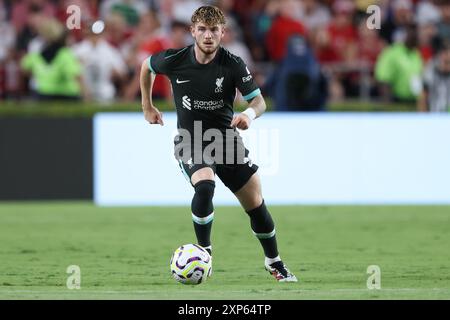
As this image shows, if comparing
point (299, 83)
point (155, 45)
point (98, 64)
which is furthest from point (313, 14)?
point (98, 64)

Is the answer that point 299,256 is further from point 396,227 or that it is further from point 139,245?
point 396,227

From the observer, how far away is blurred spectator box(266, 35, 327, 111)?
17.6 metres

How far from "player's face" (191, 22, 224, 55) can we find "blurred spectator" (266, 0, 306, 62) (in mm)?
9565

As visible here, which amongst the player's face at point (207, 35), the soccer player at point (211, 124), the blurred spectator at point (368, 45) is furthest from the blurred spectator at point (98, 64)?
the player's face at point (207, 35)

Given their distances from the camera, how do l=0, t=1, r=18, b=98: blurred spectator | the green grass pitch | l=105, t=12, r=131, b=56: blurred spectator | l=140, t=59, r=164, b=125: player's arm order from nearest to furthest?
the green grass pitch < l=140, t=59, r=164, b=125: player's arm < l=0, t=1, r=18, b=98: blurred spectator < l=105, t=12, r=131, b=56: blurred spectator

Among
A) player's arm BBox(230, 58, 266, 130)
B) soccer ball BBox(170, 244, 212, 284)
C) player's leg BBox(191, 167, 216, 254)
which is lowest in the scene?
soccer ball BBox(170, 244, 212, 284)

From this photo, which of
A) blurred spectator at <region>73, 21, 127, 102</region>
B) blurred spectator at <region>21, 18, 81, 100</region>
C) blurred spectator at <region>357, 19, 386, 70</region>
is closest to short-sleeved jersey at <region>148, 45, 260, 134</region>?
blurred spectator at <region>21, 18, 81, 100</region>

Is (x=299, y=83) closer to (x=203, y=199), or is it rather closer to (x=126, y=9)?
(x=126, y=9)

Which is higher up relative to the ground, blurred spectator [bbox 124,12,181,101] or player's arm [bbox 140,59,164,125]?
blurred spectator [bbox 124,12,181,101]

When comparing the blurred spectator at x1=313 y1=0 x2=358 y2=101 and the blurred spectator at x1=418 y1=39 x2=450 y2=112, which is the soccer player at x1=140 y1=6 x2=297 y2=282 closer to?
the blurred spectator at x1=418 y1=39 x2=450 y2=112

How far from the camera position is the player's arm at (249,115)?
9.03 meters

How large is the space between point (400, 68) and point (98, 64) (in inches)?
189

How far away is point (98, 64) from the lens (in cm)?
1805

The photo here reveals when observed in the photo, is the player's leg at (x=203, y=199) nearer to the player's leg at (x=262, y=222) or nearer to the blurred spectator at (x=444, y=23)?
the player's leg at (x=262, y=222)
